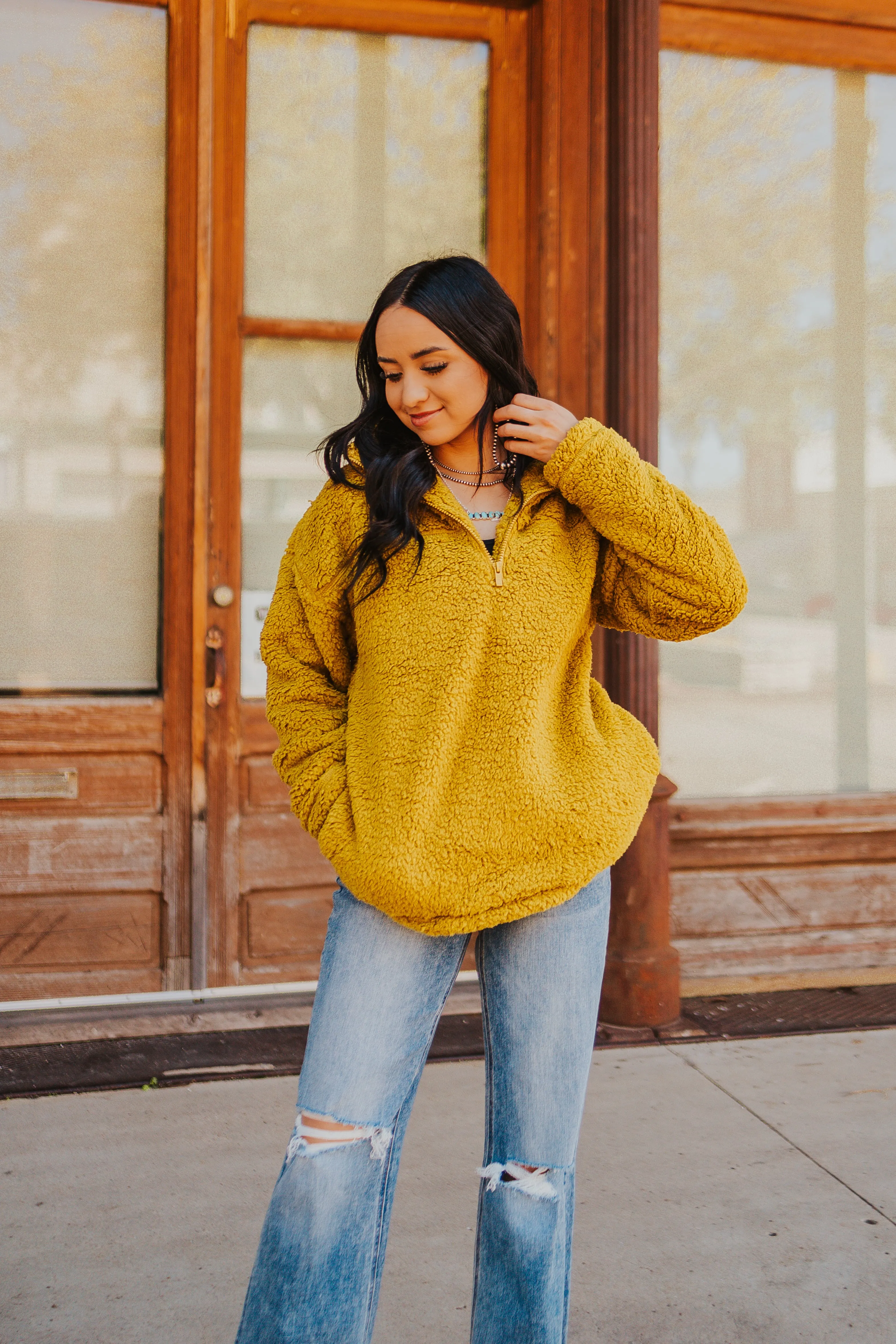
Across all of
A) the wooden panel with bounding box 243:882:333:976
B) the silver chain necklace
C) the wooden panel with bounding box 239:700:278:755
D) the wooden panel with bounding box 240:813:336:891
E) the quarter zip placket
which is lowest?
the wooden panel with bounding box 243:882:333:976

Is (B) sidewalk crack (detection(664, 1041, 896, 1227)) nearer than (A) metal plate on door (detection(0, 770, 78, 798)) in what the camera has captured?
Yes

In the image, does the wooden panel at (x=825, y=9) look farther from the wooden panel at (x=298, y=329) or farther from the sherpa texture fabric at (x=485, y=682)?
the sherpa texture fabric at (x=485, y=682)

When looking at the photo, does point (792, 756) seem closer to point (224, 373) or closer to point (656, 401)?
point (656, 401)

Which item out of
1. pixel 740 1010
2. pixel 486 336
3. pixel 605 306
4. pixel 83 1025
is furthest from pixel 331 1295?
pixel 605 306

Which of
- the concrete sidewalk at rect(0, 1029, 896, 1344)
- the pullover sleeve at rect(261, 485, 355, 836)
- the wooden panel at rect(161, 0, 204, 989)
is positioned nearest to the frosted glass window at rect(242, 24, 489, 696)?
the wooden panel at rect(161, 0, 204, 989)

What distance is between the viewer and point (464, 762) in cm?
146

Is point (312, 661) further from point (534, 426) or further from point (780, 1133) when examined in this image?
point (780, 1133)

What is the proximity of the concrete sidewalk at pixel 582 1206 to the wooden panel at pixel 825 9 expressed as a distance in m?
3.67

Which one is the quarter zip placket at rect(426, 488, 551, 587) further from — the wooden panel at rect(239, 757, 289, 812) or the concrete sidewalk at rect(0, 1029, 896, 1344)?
the wooden panel at rect(239, 757, 289, 812)

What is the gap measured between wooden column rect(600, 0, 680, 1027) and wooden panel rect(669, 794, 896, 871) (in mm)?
321

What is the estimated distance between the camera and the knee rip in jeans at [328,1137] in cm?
138

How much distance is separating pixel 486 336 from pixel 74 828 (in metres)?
2.49

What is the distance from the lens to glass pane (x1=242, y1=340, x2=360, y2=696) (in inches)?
146

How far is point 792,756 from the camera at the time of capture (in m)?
4.16
